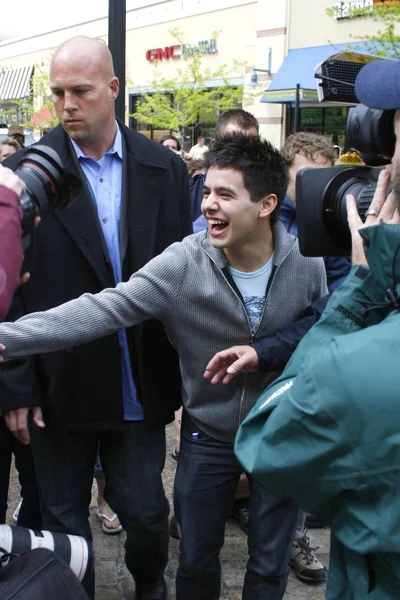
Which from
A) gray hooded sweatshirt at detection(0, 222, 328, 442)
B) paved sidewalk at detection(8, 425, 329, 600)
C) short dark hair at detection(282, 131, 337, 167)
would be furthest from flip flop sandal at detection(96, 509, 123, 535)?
short dark hair at detection(282, 131, 337, 167)

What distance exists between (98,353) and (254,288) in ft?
2.18

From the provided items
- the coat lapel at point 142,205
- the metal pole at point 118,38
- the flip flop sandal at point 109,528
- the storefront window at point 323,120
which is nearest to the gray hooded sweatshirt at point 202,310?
the coat lapel at point 142,205

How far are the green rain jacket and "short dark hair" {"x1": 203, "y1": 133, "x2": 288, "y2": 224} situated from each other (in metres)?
1.19

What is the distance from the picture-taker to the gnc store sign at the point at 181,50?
87.6ft

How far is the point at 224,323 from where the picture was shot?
8.81 ft

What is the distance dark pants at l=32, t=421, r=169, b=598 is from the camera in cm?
290

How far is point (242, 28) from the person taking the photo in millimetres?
25188

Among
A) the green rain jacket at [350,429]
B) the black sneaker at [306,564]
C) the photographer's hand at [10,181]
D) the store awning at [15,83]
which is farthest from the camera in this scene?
the store awning at [15,83]

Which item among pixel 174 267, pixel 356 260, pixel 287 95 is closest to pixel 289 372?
pixel 356 260

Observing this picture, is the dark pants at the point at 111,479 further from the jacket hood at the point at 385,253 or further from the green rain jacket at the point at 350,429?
the jacket hood at the point at 385,253

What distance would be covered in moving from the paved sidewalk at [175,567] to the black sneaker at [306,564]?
37 mm

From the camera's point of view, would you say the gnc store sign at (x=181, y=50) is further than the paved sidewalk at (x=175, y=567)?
Yes

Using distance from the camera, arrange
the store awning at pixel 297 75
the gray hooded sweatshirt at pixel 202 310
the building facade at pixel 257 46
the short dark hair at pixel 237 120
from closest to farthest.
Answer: the gray hooded sweatshirt at pixel 202 310 → the short dark hair at pixel 237 120 → the store awning at pixel 297 75 → the building facade at pixel 257 46

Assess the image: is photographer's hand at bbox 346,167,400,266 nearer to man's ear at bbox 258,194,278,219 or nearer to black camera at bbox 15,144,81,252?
black camera at bbox 15,144,81,252
